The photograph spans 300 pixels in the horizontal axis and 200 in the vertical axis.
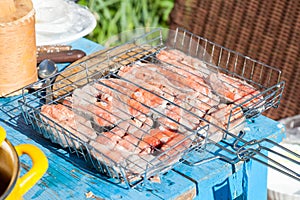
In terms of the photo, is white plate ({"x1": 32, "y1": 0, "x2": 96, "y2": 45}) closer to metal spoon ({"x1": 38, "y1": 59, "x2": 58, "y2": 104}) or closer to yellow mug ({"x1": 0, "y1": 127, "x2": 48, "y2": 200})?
metal spoon ({"x1": 38, "y1": 59, "x2": 58, "y2": 104})

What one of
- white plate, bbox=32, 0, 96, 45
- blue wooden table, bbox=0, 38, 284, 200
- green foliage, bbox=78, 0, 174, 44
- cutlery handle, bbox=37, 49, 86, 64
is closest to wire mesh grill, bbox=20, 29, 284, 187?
blue wooden table, bbox=0, 38, 284, 200

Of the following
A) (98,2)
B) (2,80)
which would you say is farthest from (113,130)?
(98,2)

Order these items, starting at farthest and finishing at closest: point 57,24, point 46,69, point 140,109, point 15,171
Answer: point 57,24 < point 46,69 < point 140,109 < point 15,171

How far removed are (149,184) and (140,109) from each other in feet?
0.67

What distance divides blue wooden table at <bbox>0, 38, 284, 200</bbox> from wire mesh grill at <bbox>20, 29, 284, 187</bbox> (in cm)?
3

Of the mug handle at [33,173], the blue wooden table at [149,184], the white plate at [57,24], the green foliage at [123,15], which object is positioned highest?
the mug handle at [33,173]

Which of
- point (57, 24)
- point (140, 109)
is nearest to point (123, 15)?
point (57, 24)

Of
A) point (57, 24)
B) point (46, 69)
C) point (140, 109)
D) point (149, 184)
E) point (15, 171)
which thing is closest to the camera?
point (15, 171)

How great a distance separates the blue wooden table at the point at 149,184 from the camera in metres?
1.25

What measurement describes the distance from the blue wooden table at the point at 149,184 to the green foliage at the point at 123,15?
6.44 feet

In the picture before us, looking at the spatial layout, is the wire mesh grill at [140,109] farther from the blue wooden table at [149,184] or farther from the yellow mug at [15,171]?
the yellow mug at [15,171]

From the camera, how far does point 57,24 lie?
1894 millimetres

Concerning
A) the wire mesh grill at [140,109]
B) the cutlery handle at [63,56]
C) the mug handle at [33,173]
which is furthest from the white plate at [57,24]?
the mug handle at [33,173]

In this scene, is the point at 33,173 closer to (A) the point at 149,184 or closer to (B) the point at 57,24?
(A) the point at 149,184
